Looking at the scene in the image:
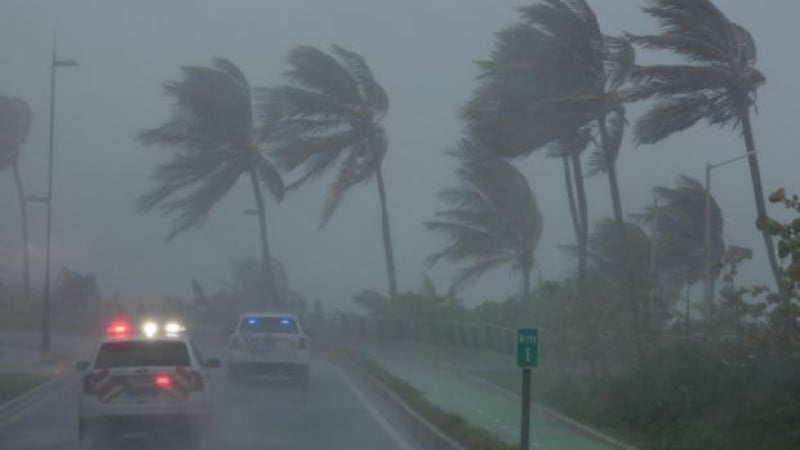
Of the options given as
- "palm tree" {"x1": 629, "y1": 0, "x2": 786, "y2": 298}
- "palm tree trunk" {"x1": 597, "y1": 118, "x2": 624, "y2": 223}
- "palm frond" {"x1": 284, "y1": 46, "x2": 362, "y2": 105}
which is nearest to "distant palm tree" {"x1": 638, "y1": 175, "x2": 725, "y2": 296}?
"palm tree trunk" {"x1": 597, "y1": 118, "x2": 624, "y2": 223}

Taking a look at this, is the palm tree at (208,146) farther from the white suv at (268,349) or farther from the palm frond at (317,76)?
the white suv at (268,349)

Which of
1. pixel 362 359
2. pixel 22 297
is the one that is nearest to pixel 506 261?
pixel 362 359

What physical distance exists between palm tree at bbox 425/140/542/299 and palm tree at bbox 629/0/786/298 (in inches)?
713

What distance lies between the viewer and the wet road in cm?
2116

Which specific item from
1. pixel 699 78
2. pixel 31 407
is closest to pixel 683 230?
pixel 699 78

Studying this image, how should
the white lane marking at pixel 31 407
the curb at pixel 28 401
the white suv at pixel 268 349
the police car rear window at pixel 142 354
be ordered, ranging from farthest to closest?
the white suv at pixel 268 349
the curb at pixel 28 401
the white lane marking at pixel 31 407
the police car rear window at pixel 142 354

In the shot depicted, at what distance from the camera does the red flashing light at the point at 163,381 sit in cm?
2155

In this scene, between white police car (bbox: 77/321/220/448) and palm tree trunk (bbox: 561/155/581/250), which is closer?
white police car (bbox: 77/321/220/448)

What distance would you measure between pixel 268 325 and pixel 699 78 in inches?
444

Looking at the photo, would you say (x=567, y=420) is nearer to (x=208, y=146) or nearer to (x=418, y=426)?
(x=418, y=426)

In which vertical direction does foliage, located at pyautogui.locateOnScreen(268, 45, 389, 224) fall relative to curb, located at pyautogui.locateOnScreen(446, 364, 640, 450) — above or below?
above

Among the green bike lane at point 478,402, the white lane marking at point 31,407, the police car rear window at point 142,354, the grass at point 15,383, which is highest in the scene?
the police car rear window at point 142,354

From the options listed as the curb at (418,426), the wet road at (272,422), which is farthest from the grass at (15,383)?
the curb at (418,426)

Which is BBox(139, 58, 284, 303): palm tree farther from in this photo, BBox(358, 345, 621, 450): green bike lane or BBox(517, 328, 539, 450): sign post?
BBox(517, 328, 539, 450): sign post
